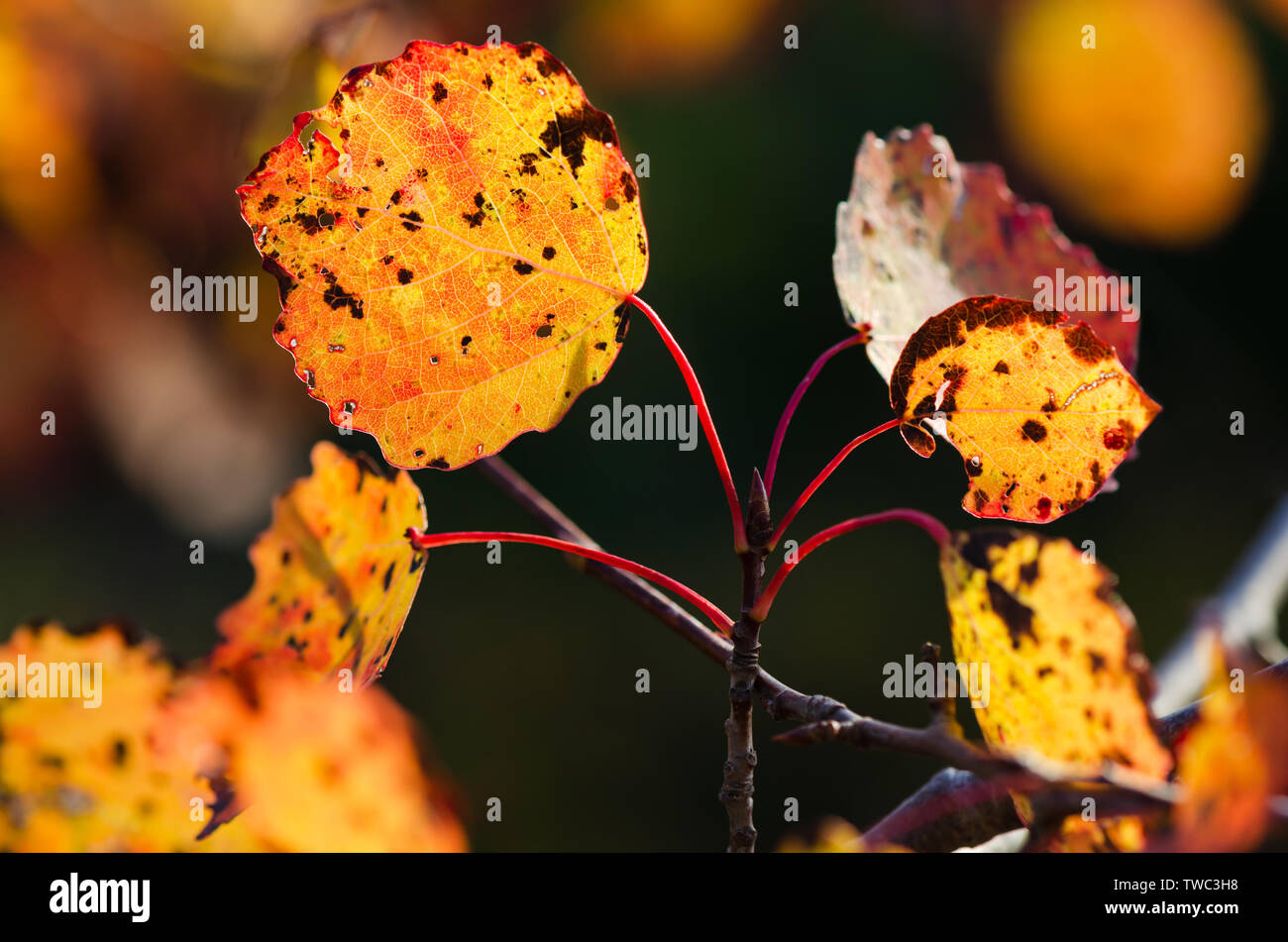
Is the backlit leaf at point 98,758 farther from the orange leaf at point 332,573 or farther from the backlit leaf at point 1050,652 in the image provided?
the backlit leaf at point 1050,652

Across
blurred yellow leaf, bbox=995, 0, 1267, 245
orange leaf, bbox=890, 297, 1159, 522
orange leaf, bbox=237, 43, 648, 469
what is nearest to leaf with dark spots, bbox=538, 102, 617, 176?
orange leaf, bbox=237, 43, 648, 469

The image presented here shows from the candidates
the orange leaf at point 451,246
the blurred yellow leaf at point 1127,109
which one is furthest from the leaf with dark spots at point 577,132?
the blurred yellow leaf at point 1127,109

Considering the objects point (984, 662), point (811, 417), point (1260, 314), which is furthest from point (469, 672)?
point (1260, 314)

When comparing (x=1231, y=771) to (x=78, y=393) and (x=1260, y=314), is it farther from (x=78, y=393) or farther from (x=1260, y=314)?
(x=78, y=393)

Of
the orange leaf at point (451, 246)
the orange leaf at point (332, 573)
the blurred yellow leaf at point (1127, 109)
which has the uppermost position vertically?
the blurred yellow leaf at point (1127, 109)

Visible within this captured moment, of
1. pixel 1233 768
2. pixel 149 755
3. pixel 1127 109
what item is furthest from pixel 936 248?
pixel 1127 109

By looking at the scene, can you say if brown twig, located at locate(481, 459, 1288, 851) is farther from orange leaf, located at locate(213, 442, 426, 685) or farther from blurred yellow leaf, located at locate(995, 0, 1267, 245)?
blurred yellow leaf, located at locate(995, 0, 1267, 245)
